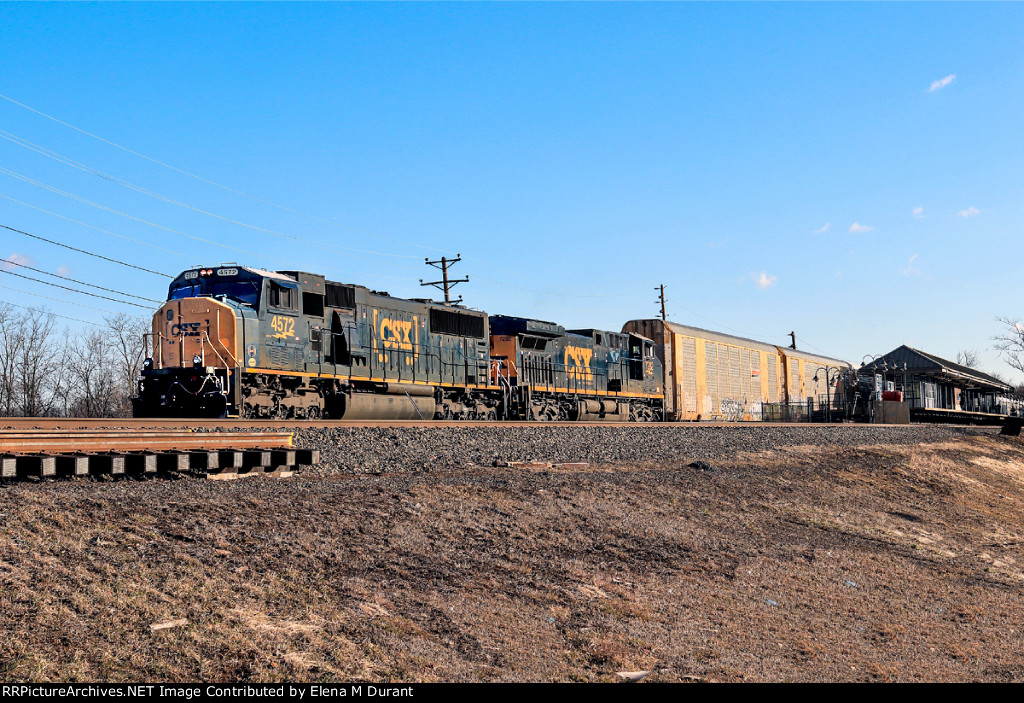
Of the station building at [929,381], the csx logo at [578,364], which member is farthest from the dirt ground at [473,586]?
the station building at [929,381]

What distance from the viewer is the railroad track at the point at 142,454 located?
8664 mm

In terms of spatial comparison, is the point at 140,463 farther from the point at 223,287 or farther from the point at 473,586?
the point at 223,287

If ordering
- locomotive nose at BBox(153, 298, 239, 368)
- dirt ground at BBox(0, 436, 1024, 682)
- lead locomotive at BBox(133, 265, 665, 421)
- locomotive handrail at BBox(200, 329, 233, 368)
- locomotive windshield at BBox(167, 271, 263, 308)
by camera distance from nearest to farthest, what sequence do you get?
dirt ground at BBox(0, 436, 1024, 682)
locomotive handrail at BBox(200, 329, 233, 368)
locomotive nose at BBox(153, 298, 239, 368)
lead locomotive at BBox(133, 265, 665, 421)
locomotive windshield at BBox(167, 271, 263, 308)

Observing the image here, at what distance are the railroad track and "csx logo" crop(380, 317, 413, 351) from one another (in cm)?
951

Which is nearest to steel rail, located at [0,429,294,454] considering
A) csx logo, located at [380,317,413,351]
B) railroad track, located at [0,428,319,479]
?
railroad track, located at [0,428,319,479]

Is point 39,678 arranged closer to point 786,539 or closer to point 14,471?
point 14,471

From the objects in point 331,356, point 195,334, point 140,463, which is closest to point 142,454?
point 140,463

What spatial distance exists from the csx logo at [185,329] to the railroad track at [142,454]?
7199mm

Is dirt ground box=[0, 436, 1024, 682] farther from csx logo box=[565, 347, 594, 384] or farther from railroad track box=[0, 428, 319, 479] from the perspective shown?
csx logo box=[565, 347, 594, 384]

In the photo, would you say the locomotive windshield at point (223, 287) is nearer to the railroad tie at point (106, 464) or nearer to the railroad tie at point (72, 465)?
the railroad tie at point (106, 464)

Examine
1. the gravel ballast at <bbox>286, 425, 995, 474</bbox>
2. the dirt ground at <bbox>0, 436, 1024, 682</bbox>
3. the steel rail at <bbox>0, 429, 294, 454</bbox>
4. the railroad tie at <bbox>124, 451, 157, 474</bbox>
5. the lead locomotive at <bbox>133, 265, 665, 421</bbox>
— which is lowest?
the dirt ground at <bbox>0, 436, 1024, 682</bbox>

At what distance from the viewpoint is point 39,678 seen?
4.35m

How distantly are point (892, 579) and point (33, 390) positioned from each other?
161 feet

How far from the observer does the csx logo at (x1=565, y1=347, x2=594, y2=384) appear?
91.2ft
